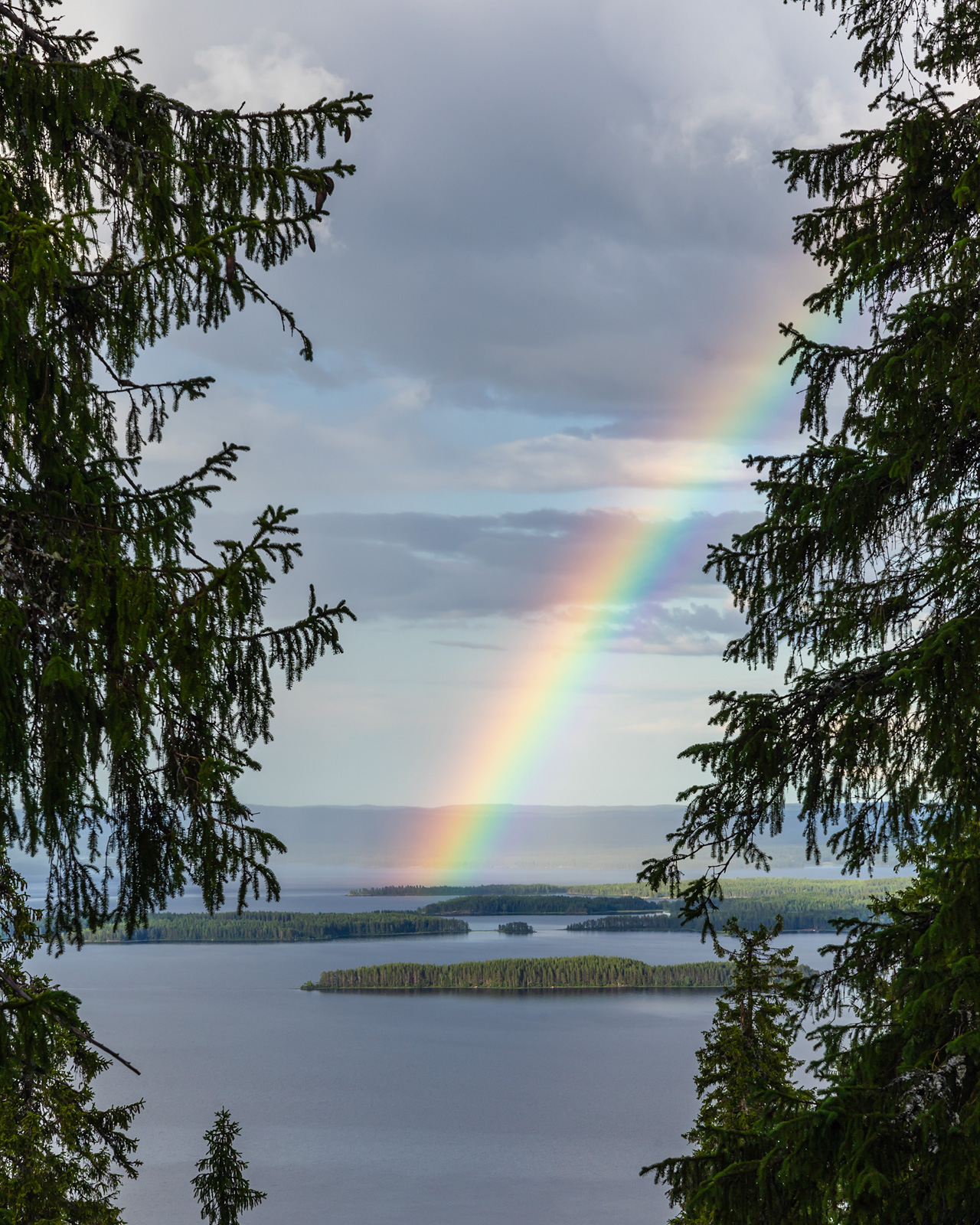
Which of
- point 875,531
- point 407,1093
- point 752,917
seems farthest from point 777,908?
point 875,531

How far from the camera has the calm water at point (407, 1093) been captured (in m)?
49.8

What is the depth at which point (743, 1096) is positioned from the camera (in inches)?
669

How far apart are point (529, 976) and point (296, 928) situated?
2368 inches

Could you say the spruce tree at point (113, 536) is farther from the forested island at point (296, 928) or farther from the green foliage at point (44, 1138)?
the forested island at point (296, 928)

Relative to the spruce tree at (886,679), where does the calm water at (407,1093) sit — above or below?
below

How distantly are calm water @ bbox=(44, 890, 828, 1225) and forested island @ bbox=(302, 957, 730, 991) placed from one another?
166 inches

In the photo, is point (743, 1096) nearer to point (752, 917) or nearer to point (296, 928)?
point (752, 917)

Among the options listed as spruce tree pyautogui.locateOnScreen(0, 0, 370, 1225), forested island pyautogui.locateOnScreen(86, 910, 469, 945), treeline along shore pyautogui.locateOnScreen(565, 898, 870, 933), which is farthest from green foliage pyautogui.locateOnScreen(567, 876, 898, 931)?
spruce tree pyautogui.locateOnScreen(0, 0, 370, 1225)

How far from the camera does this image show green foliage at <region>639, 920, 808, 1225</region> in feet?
18.0

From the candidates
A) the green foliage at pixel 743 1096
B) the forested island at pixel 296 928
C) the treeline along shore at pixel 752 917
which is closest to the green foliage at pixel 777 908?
the treeline along shore at pixel 752 917

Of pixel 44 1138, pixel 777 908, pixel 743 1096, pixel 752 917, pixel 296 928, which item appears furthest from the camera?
pixel 296 928

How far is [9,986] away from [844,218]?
6.82 meters

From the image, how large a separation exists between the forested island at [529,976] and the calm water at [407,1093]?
420 centimetres

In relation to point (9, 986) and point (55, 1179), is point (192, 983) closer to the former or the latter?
point (55, 1179)
